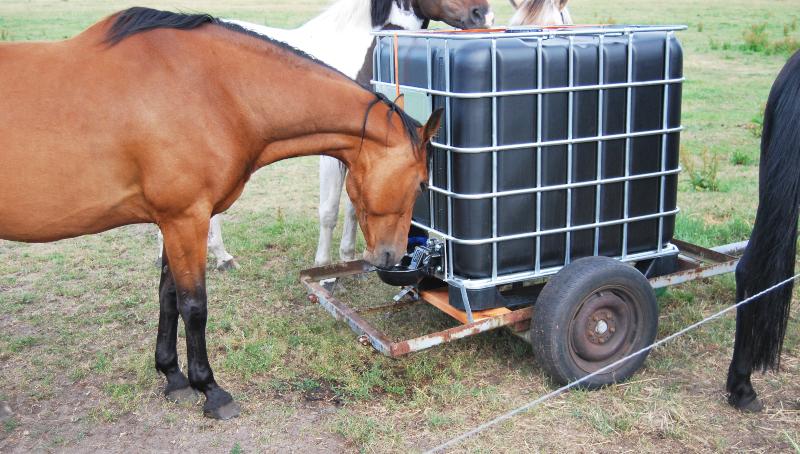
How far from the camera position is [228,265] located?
5309mm

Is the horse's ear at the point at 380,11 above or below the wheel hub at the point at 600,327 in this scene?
above

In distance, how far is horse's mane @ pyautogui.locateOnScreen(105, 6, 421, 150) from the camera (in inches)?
122

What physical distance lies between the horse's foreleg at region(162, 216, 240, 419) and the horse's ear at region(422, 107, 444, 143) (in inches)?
39.8

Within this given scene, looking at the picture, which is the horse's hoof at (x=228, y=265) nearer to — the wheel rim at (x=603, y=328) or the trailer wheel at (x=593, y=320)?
the trailer wheel at (x=593, y=320)

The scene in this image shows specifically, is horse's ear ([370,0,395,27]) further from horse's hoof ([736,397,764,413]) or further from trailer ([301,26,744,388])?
horse's hoof ([736,397,764,413])

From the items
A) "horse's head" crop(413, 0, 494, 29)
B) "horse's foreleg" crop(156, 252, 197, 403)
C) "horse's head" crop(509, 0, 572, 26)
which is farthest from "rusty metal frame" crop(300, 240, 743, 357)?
"horse's head" crop(413, 0, 494, 29)

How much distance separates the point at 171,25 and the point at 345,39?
182 centimetres

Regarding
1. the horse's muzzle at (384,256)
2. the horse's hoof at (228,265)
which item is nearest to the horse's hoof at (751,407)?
the horse's muzzle at (384,256)

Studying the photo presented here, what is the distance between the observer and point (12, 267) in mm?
5273

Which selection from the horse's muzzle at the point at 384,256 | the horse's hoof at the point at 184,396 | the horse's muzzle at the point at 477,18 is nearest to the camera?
the horse's muzzle at the point at 384,256

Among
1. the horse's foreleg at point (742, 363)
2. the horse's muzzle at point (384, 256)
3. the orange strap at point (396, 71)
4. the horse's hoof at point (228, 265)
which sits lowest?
the horse's hoof at point (228, 265)

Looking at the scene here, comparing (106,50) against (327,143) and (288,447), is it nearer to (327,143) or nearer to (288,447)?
(327,143)

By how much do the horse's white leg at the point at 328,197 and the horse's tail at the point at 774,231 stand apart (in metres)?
2.50

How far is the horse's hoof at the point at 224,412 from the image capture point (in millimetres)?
3281
